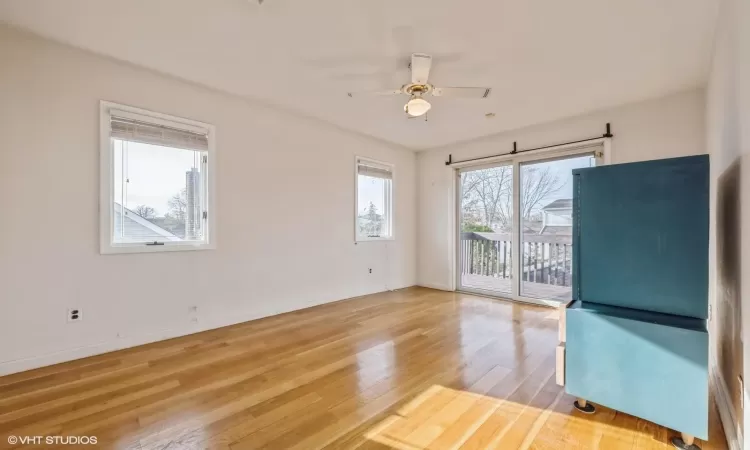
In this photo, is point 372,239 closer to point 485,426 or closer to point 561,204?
point 561,204

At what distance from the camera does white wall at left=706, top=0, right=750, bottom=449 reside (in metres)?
1.43

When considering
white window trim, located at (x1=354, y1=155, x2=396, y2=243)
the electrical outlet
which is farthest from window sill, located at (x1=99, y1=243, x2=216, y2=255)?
white window trim, located at (x1=354, y1=155, x2=396, y2=243)

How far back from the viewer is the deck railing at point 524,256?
441 centimetres

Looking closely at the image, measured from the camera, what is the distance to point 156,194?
3.09 meters

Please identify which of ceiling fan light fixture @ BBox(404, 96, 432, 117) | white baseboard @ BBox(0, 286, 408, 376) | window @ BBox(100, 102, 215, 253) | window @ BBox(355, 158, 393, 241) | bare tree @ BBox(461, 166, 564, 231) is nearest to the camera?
white baseboard @ BBox(0, 286, 408, 376)

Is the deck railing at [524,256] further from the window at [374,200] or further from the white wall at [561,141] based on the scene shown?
the window at [374,200]

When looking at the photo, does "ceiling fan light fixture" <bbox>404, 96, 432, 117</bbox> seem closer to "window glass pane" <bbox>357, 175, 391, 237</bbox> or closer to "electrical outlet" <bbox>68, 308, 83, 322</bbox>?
"window glass pane" <bbox>357, 175, 391, 237</bbox>

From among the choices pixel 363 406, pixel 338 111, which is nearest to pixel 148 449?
pixel 363 406

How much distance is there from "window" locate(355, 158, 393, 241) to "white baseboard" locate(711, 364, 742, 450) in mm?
3940

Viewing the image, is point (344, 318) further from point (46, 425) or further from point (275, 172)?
point (46, 425)

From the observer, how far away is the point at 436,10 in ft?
7.01

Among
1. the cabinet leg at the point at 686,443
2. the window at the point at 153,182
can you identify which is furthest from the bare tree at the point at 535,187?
the window at the point at 153,182

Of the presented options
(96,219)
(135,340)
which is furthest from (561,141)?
(135,340)

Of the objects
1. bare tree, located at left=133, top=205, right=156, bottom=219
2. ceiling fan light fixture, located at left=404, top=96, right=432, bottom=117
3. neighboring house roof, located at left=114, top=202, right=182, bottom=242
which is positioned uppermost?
ceiling fan light fixture, located at left=404, top=96, right=432, bottom=117
